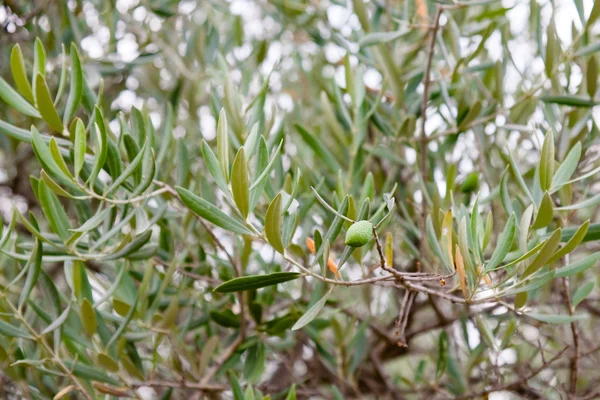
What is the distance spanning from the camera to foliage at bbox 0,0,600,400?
699 mm

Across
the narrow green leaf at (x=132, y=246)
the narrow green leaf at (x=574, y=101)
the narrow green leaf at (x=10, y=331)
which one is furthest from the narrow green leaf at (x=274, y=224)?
the narrow green leaf at (x=574, y=101)

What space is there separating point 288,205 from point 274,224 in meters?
0.03

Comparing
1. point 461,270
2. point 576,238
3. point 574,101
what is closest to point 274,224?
point 461,270

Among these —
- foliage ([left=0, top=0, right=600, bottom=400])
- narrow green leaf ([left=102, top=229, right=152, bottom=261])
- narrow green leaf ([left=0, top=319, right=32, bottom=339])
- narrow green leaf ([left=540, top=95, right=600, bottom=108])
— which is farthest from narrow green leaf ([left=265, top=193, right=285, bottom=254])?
narrow green leaf ([left=540, top=95, right=600, bottom=108])

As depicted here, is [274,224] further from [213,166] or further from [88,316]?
[88,316]

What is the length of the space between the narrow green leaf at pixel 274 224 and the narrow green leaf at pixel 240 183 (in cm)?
3

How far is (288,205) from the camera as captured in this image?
2.17ft

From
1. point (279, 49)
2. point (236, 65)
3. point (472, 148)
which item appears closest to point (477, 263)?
point (472, 148)

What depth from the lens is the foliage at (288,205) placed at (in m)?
0.70

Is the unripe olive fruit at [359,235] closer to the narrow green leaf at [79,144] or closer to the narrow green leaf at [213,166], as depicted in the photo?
the narrow green leaf at [213,166]

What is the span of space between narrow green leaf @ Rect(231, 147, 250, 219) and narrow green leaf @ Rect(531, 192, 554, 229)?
31cm

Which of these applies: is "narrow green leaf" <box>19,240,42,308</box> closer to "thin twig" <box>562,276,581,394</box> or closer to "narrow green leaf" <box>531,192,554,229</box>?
"narrow green leaf" <box>531,192,554,229</box>

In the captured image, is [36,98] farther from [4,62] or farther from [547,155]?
[4,62]

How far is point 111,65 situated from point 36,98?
573 millimetres
